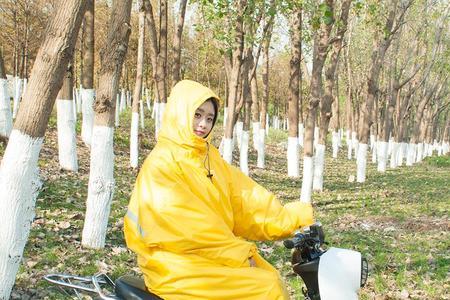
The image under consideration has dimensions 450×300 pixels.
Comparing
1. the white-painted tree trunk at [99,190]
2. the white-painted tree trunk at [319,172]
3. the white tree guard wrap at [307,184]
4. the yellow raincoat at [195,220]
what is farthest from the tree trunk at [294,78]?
the yellow raincoat at [195,220]

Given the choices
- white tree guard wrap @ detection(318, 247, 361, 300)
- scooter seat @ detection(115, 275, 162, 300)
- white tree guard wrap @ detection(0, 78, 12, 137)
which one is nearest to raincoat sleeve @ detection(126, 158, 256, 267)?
scooter seat @ detection(115, 275, 162, 300)

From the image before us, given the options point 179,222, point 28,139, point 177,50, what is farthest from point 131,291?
point 177,50

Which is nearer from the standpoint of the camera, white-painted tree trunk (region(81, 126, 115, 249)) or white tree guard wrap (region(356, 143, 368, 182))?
white-painted tree trunk (region(81, 126, 115, 249))

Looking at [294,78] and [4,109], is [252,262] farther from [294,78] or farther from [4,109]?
[294,78]

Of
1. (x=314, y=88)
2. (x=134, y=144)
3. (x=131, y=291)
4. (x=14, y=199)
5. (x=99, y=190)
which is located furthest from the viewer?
(x=134, y=144)

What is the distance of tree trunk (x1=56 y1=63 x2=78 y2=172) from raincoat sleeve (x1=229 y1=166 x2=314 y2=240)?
34.4 feet

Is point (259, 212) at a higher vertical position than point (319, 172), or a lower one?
higher

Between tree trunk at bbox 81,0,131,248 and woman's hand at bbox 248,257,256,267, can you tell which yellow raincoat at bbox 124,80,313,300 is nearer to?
woman's hand at bbox 248,257,256,267

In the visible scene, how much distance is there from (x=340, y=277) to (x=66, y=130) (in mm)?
11588

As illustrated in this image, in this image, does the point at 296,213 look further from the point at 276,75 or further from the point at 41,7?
the point at 276,75

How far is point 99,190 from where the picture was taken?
7383mm

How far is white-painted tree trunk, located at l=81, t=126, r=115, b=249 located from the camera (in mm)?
7383

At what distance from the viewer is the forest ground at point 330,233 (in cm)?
678

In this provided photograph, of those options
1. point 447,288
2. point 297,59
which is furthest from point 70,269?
point 297,59
